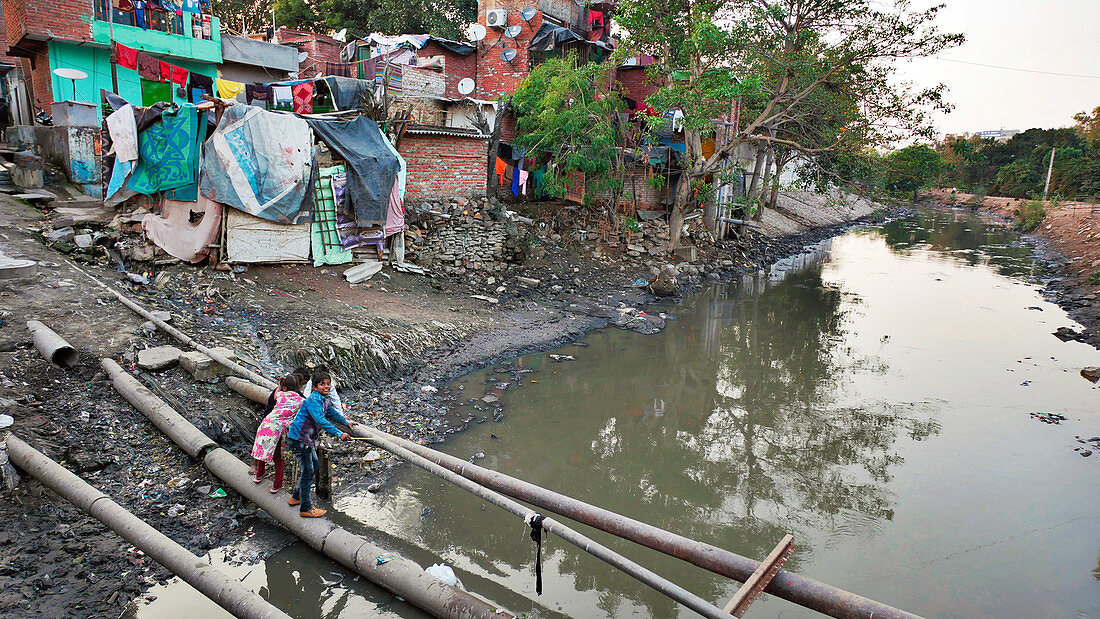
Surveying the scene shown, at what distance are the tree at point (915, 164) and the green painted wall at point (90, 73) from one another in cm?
1776

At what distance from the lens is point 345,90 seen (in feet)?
45.1

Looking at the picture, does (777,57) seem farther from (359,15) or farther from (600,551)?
(359,15)

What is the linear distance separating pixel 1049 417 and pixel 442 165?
11721mm

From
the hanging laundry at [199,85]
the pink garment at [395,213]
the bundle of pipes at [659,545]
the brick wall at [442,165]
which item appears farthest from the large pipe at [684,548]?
the hanging laundry at [199,85]

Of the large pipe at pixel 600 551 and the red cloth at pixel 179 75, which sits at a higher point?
the red cloth at pixel 179 75

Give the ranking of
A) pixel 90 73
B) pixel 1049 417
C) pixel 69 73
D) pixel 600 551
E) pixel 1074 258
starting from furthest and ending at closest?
pixel 1074 258, pixel 90 73, pixel 69 73, pixel 1049 417, pixel 600 551

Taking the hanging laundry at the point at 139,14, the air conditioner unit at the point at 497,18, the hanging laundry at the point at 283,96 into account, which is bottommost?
the hanging laundry at the point at 283,96

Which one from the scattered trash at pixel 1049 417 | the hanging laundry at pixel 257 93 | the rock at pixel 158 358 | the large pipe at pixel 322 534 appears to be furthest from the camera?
the hanging laundry at pixel 257 93

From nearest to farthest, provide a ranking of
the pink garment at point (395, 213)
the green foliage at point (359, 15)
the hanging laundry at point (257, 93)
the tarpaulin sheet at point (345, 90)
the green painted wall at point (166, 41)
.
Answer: the pink garment at point (395, 213) → the green painted wall at point (166, 41) → the tarpaulin sheet at point (345, 90) → the hanging laundry at point (257, 93) → the green foliage at point (359, 15)

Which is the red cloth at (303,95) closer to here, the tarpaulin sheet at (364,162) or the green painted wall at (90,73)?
the green painted wall at (90,73)

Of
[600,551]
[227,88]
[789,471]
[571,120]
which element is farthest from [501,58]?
[600,551]

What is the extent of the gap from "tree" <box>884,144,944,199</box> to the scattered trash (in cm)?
702

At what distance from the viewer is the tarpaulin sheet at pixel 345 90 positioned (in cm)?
1362

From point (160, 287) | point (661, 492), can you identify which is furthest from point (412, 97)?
point (661, 492)
